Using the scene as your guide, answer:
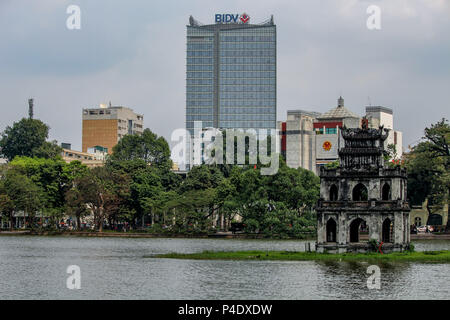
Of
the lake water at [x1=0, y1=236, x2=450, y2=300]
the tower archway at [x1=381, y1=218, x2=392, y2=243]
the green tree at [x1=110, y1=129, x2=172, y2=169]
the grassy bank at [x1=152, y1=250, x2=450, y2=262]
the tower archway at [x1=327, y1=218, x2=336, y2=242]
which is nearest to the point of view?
the lake water at [x1=0, y1=236, x2=450, y2=300]

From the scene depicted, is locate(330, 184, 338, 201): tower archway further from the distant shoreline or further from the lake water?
the distant shoreline

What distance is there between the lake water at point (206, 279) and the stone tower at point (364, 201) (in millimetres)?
6253

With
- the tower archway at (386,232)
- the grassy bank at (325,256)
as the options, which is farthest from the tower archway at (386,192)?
the grassy bank at (325,256)

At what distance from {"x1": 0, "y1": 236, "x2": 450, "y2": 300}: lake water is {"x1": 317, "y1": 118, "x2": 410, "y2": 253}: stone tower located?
6253 mm

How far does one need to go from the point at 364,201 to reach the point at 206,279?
2425 cm

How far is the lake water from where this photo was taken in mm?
62812

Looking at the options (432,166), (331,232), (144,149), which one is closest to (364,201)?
(331,232)

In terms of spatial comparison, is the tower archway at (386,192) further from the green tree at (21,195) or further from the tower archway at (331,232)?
the green tree at (21,195)

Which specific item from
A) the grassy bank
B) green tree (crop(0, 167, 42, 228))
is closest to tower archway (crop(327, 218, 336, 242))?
the grassy bank

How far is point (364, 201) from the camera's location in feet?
294

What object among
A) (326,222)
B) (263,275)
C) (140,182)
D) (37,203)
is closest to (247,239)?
(140,182)

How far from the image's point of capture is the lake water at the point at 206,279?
62812mm

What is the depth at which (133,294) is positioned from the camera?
62.8 meters
